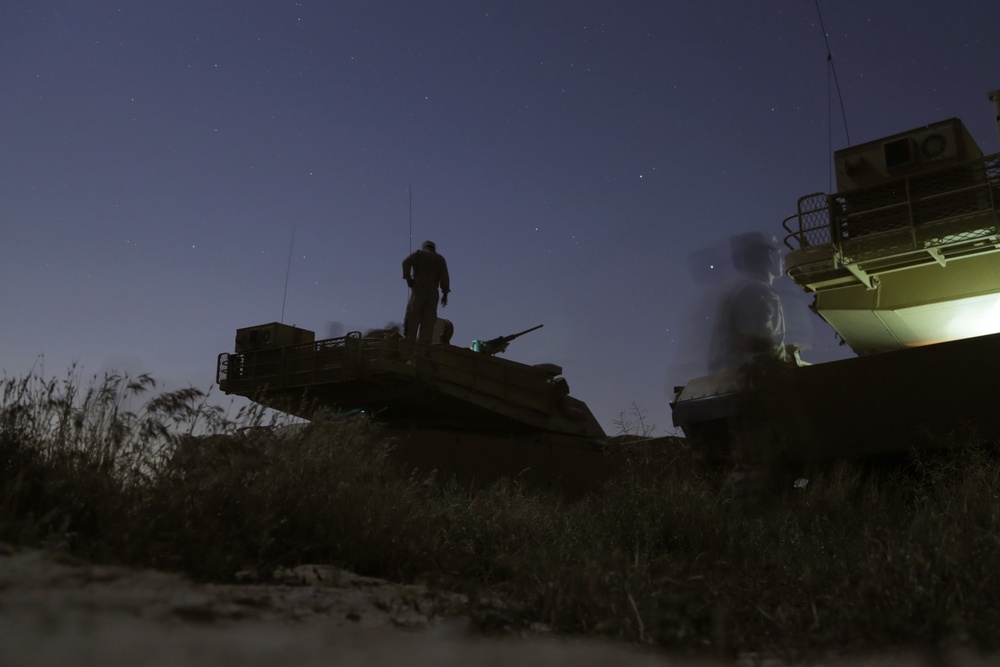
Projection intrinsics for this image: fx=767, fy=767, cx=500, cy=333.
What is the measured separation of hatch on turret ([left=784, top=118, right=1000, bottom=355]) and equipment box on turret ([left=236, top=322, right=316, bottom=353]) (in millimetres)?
7808

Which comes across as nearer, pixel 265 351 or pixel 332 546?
pixel 332 546

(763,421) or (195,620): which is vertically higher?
(763,421)

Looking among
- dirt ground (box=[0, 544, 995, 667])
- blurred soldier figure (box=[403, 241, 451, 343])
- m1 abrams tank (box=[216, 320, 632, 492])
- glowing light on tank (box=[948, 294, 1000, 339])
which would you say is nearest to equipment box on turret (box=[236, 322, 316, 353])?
m1 abrams tank (box=[216, 320, 632, 492])

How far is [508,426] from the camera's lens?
Answer: 13461 millimetres

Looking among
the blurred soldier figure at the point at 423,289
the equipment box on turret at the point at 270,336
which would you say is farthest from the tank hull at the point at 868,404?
the equipment box on turret at the point at 270,336

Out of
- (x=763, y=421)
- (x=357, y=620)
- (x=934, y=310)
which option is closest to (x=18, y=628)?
(x=357, y=620)

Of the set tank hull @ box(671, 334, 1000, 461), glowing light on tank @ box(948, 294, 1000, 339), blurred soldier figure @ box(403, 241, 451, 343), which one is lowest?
tank hull @ box(671, 334, 1000, 461)

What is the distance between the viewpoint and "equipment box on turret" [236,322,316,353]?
12680mm

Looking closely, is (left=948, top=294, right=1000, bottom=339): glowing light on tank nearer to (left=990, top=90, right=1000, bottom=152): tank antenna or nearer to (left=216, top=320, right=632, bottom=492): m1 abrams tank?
(left=990, top=90, right=1000, bottom=152): tank antenna

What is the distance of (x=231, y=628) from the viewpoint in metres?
2.30

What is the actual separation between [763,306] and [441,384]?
5.11 meters

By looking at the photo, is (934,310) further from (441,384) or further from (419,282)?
(419,282)

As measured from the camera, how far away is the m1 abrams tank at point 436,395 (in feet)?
39.1

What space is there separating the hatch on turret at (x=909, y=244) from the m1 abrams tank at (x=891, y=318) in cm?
1
